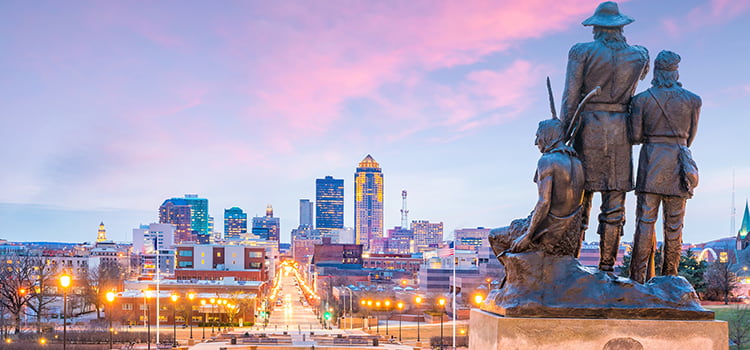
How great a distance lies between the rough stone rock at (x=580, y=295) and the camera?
39.8ft

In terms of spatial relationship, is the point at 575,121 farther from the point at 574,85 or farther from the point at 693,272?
the point at 693,272

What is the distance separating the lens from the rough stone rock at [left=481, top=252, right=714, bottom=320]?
12.1 m

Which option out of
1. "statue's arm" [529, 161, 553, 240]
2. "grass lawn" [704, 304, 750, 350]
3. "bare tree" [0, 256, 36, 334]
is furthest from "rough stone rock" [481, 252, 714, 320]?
"bare tree" [0, 256, 36, 334]

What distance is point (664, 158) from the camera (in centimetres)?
1324

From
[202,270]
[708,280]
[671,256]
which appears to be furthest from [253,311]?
[671,256]

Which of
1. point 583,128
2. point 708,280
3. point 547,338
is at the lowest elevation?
point 708,280

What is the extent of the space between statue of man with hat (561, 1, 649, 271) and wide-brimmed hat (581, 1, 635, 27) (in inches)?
16.1

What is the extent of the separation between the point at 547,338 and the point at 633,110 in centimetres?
491

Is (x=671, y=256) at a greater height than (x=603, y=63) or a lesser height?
lesser

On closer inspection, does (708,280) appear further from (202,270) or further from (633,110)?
(202,270)

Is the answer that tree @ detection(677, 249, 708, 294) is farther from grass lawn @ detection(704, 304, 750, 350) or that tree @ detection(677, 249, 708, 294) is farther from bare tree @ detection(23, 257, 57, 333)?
bare tree @ detection(23, 257, 57, 333)

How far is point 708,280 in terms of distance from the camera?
64312 mm

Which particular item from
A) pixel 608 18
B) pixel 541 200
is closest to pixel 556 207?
pixel 541 200

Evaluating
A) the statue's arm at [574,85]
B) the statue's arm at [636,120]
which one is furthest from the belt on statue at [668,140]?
the statue's arm at [574,85]
